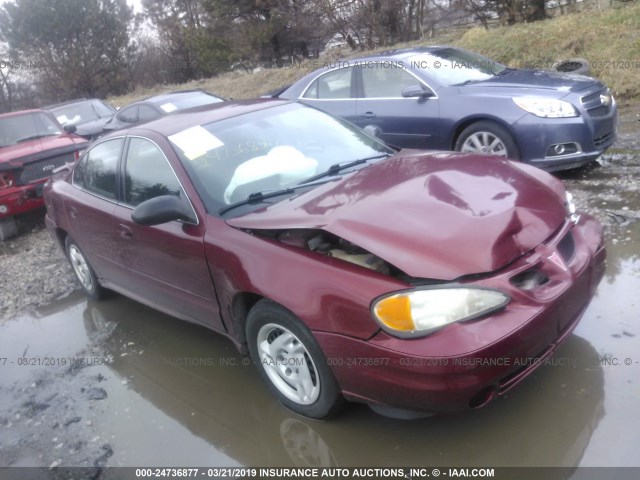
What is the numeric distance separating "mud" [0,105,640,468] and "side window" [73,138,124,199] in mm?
1123

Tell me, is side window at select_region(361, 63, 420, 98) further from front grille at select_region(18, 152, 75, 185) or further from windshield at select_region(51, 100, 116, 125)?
windshield at select_region(51, 100, 116, 125)

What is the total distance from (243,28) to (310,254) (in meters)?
24.8

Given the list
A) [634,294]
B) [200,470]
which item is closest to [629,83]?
[634,294]

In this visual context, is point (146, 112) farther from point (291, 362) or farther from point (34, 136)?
point (291, 362)

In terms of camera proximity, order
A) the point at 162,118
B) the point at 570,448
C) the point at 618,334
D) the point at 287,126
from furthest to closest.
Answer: the point at 162,118 → the point at 287,126 → the point at 618,334 → the point at 570,448

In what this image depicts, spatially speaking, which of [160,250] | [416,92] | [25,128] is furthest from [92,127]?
[160,250]

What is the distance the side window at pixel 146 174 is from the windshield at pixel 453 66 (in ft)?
12.4

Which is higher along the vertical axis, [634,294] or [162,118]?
[162,118]

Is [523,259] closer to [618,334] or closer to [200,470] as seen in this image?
[618,334]

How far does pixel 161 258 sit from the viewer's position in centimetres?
372

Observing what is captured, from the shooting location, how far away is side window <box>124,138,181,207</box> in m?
3.70

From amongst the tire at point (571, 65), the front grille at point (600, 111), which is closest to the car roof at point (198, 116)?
the front grille at point (600, 111)

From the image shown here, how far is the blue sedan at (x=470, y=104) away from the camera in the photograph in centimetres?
569

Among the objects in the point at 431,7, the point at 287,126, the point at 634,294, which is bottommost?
the point at 634,294
